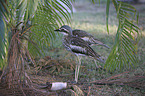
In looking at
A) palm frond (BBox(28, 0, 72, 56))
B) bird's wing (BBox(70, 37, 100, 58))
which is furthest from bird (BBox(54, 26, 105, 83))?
Answer: palm frond (BBox(28, 0, 72, 56))

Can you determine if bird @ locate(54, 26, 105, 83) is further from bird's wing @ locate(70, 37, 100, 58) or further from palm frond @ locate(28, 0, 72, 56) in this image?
palm frond @ locate(28, 0, 72, 56)

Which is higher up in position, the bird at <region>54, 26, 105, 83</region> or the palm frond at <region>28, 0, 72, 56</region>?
the palm frond at <region>28, 0, 72, 56</region>

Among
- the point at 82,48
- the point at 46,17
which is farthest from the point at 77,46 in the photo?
the point at 46,17

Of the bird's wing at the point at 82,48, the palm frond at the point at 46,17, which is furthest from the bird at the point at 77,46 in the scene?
the palm frond at the point at 46,17

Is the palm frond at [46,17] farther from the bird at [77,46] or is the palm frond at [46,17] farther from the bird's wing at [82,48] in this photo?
the bird's wing at [82,48]

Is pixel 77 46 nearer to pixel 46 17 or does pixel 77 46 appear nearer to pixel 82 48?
pixel 82 48

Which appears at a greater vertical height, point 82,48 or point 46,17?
point 46,17

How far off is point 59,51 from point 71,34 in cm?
116

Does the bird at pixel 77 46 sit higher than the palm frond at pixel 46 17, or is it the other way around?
the palm frond at pixel 46 17

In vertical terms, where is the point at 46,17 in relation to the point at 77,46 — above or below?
above

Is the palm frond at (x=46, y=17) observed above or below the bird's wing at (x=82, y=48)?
above

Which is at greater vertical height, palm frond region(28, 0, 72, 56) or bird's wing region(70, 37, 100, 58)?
palm frond region(28, 0, 72, 56)

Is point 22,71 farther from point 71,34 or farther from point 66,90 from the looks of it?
point 71,34

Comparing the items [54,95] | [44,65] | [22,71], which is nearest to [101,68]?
[44,65]
